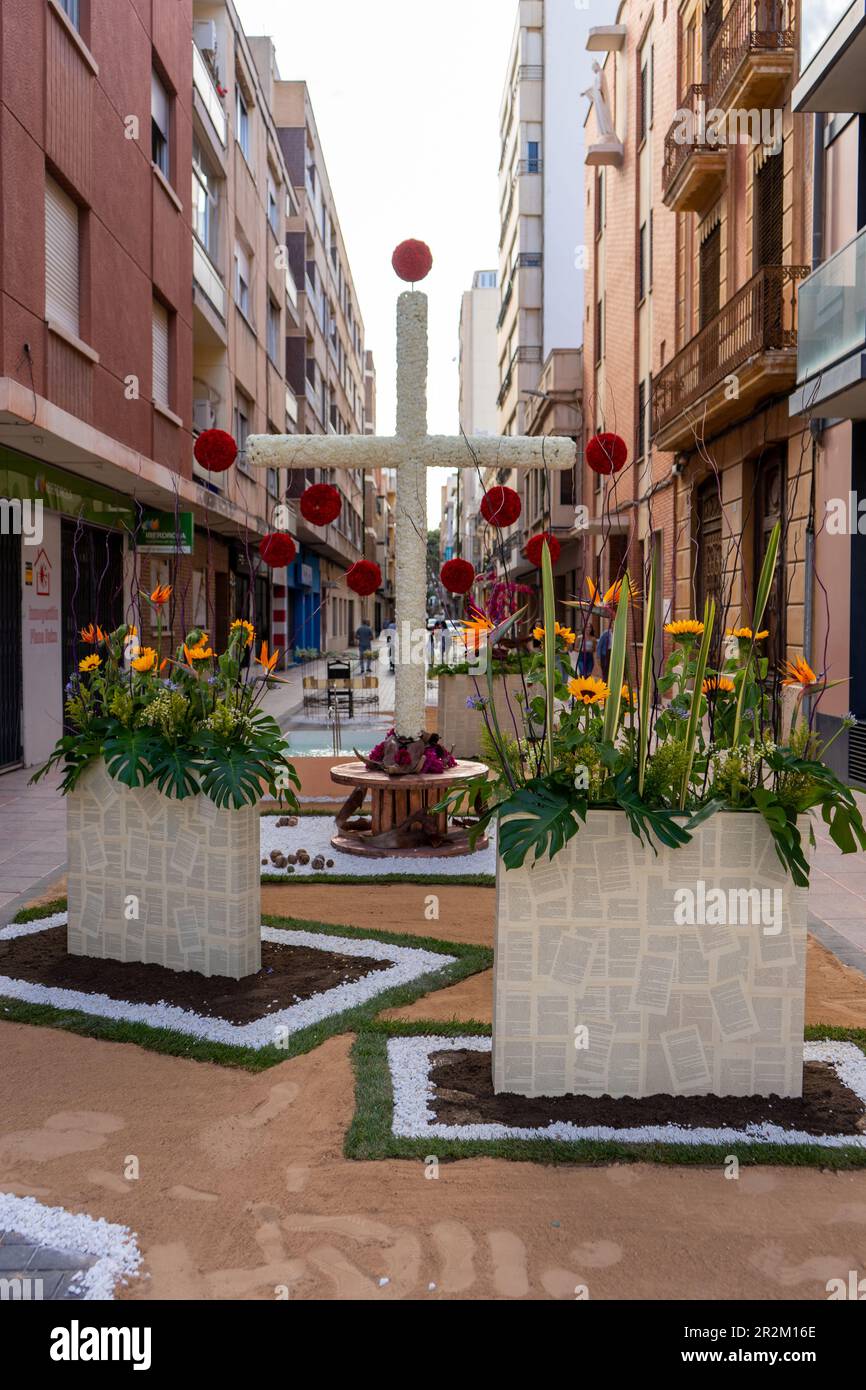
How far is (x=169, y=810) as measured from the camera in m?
4.96

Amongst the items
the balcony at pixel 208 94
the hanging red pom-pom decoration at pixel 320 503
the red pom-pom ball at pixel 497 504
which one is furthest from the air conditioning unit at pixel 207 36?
the red pom-pom ball at pixel 497 504

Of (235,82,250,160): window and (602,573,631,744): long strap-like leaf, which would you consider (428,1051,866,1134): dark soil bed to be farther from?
(235,82,250,160): window

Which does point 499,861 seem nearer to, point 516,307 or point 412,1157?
point 412,1157

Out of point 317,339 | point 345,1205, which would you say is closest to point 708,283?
point 345,1205

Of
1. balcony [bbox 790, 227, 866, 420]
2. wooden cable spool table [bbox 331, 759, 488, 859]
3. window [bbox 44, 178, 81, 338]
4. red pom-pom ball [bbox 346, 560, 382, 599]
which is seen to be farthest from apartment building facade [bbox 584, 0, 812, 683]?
window [bbox 44, 178, 81, 338]

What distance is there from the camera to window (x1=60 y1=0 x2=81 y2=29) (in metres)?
12.1

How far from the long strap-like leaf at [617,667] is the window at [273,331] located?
2779 cm

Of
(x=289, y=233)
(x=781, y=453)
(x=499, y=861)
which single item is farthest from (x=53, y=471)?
(x=289, y=233)

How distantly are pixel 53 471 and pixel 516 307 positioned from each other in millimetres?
38789

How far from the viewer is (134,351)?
586 inches

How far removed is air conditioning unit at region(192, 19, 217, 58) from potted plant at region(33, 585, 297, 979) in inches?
825

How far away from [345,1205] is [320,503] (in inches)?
166

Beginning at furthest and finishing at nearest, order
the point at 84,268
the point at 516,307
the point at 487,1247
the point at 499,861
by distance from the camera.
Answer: the point at 516,307
the point at 84,268
the point at 499,861
the point at 487,1247

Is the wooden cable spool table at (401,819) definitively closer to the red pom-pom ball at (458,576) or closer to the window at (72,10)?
the red pom-pom ball at (458,576)
